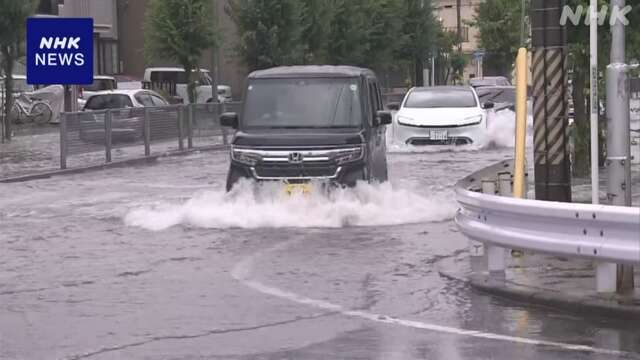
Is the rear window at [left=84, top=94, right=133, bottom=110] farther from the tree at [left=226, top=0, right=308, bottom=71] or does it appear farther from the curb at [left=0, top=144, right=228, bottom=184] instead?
the tree at [left=226, top=0, right=308, bottom=71]

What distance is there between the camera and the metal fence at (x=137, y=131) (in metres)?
24.0

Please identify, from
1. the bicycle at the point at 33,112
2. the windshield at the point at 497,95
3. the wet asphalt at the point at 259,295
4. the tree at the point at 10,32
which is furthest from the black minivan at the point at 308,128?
the bicycle at the point at 33,112

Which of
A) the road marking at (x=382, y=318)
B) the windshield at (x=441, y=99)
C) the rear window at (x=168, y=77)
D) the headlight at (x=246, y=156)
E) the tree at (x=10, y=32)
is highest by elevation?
the tree at (x=10, y=32)

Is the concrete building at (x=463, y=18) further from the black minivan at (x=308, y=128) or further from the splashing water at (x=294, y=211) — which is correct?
the splashing water at (x=294, y=211)

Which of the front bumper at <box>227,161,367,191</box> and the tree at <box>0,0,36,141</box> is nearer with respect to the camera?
the front bumper at <box>227,161,367,191</box>

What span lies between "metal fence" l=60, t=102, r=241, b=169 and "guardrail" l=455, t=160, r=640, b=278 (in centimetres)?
1487

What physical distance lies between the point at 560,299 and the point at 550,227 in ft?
1.92

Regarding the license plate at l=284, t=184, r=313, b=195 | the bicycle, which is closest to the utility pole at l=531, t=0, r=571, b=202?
the license plate at l=284, t=184, r=313, b=195

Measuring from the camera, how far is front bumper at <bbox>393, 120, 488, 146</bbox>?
80.5 feet

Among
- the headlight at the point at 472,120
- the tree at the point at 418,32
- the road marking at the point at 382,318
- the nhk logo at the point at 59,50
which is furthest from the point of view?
the tree at the point at 418,32

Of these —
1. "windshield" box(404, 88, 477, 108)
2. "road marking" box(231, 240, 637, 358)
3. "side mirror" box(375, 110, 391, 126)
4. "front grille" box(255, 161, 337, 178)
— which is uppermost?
"windshield" box(404, 88, 477, 108)

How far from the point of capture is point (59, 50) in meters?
25.9

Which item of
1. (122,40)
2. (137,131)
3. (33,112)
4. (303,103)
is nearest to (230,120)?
(303,103)

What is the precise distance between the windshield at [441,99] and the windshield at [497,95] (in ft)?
30.0
